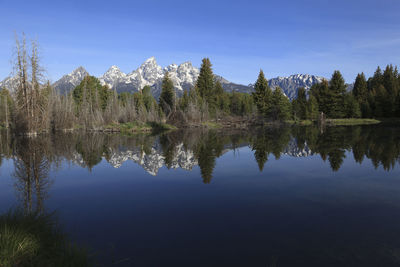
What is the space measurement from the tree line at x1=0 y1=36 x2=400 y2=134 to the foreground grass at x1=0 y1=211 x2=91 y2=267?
32.7 meters

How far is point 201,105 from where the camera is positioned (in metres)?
60.4

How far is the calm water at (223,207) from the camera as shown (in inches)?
187

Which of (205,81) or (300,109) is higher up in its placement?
(205,81)

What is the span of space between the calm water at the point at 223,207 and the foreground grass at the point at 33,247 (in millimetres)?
482

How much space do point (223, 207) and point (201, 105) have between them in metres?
53.8

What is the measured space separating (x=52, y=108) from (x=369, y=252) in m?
46.6

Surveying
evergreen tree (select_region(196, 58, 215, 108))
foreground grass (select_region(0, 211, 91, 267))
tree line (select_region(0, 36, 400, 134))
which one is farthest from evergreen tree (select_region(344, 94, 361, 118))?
foreground grass (select_region(0, 211, 91, 267))

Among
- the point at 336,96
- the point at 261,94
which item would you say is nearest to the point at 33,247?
the point at 336,96

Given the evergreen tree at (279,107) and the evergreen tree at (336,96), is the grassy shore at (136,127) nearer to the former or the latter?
the evergreen tree at (279,107)

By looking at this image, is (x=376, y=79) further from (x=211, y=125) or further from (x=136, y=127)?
(x=136, y=127)

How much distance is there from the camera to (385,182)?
30.7 feet

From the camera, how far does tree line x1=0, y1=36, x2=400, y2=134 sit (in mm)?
43625

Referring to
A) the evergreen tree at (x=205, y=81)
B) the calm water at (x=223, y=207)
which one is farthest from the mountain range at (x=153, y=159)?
the evergreen tree at (x=205, y=81)

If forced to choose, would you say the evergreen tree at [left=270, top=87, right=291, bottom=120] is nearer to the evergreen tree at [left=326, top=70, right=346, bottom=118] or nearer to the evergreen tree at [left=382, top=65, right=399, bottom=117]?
the evergreen tree at [left=326, top=70, right=346, bottom=118]
